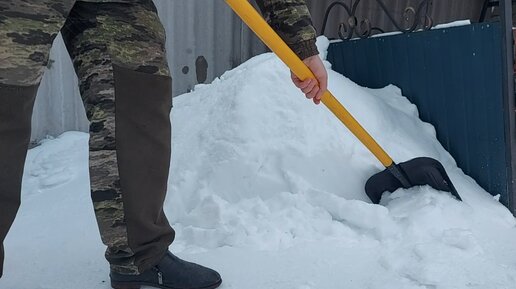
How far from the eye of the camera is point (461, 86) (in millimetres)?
2006

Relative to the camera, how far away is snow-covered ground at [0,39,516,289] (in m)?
1.42

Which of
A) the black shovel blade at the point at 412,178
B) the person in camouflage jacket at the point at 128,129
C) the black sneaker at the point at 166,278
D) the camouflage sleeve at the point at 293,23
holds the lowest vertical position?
the black sneaker at the point at 166,278

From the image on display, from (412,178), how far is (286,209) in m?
0.51

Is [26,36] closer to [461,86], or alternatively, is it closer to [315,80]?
[315,80]

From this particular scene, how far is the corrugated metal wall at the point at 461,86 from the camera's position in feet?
6.09

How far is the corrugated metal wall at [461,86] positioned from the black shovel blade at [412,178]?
0.69 feet

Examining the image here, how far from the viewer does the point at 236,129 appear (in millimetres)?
2057

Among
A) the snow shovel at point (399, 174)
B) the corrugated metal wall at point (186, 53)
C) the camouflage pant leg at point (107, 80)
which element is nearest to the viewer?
the camouflage pant leg at point (107, 80)

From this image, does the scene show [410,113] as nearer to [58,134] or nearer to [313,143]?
[313,143]

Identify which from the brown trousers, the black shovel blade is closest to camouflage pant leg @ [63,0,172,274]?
the brown trousers

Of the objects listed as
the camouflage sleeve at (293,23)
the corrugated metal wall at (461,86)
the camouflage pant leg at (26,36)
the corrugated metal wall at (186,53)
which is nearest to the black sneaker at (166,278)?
the camouflage pant leg at (26,36)

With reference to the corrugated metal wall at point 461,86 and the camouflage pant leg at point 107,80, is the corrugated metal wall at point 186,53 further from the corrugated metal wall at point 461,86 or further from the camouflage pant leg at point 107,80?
the camouflage pant leg at point 107,80

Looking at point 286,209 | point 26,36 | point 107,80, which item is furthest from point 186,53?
point 26,36

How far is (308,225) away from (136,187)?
68cm
